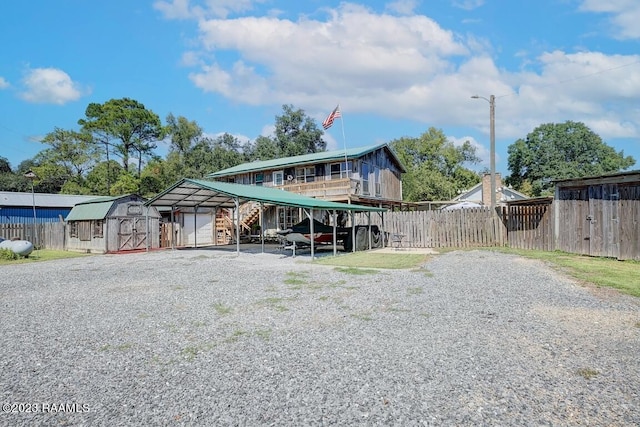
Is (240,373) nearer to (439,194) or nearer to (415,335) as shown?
(415,335)

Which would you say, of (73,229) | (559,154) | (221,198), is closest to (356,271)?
(221,198)

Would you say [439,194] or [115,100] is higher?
[115,100]

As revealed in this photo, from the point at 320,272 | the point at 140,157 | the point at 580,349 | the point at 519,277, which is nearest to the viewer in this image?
the point at 580,349

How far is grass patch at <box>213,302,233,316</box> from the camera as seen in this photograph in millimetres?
7039

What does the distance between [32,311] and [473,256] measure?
1357 cm

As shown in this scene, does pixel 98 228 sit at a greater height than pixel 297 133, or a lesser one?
lesser

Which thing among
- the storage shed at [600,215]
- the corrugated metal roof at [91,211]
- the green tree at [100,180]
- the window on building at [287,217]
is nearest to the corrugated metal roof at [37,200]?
the corrugated metal roof at [91,211]

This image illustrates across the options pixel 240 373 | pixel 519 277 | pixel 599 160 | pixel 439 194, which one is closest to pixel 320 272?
pixel 519 277

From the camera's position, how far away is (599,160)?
53906 mm

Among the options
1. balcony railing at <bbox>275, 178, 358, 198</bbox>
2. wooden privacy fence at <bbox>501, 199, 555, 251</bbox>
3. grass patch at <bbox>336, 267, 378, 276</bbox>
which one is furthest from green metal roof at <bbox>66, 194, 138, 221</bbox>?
wooden privacy fence at <bbox>501, 199, 555, 251</bbox>

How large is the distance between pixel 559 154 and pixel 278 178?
42745 mm

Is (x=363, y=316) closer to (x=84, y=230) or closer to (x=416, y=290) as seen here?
(x=416, y=290)

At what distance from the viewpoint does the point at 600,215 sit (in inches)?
513

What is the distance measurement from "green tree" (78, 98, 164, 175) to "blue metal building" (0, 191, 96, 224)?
14.6 metres
